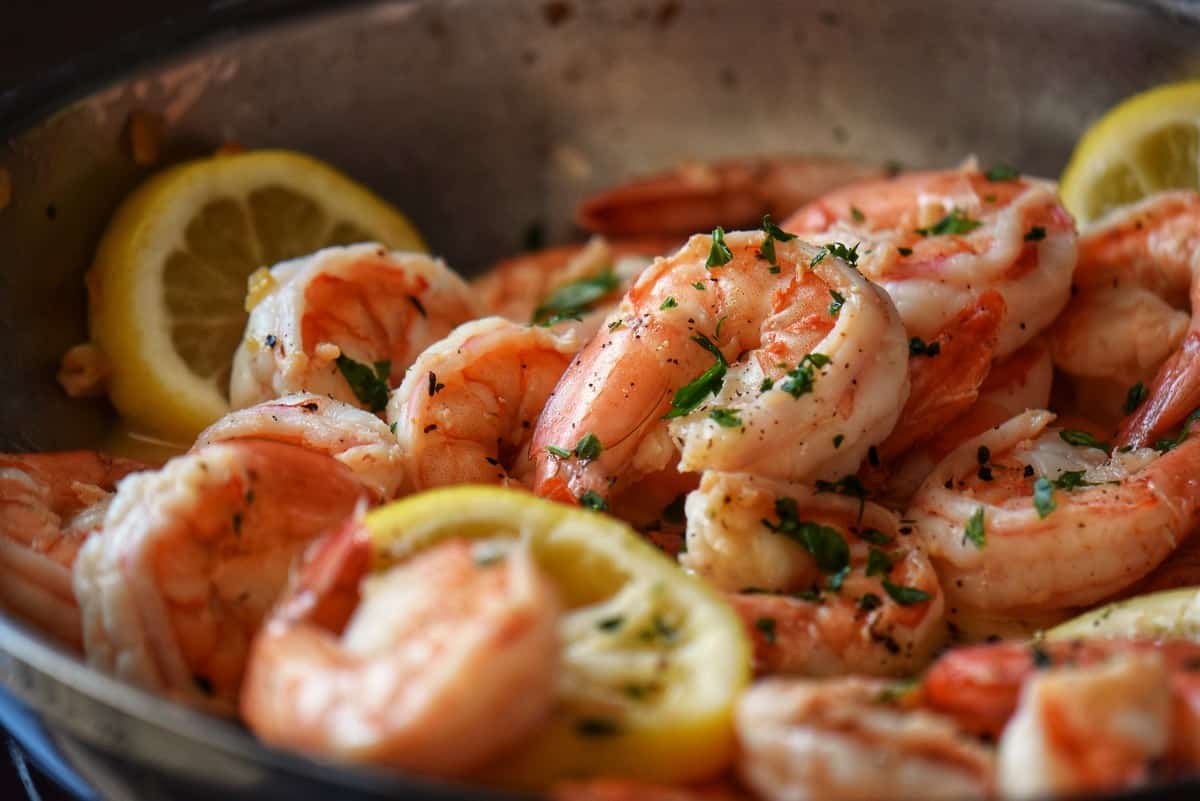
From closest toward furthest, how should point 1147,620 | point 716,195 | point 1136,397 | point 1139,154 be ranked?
point 1147,620
point 1136,397
point 1139,154
point 716,195

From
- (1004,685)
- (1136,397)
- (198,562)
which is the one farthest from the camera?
(1136,397)

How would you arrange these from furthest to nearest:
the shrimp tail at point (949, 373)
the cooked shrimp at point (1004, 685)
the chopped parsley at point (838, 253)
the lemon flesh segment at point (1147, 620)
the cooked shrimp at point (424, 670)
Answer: the shrimp tail at point (949, 373) < the chopped parsley at point (838, 253) < the lemon flesh segment at point (1147, 620) < the cooked shrimp at point (1004, 685) < the cooked shrimp at point (424, 670)

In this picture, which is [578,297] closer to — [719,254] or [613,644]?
[719,254]

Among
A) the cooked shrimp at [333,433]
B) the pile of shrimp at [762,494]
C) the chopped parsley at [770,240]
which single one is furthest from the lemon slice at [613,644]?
the chopped parsley at [770,240]

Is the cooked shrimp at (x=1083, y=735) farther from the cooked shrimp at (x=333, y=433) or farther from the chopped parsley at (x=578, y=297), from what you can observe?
the chopped parsley at (x=578, y=297)

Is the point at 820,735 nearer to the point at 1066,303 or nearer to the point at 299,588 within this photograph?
the point at 299,588

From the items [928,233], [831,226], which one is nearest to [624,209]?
[831,226]

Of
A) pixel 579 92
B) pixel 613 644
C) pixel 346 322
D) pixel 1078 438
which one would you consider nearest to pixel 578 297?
pixel 346 322
